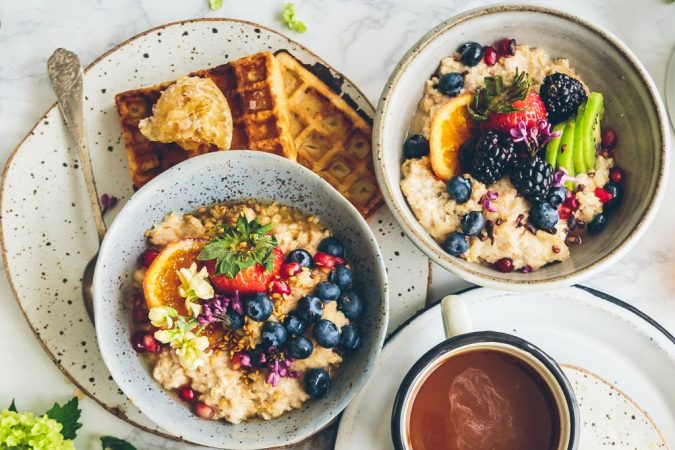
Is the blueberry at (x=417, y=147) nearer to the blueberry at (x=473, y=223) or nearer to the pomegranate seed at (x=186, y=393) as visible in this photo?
the blueberry at (x=473, y=223)

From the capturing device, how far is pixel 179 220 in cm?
224

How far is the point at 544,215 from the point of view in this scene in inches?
80.1

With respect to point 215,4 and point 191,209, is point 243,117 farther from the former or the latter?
point 215,4

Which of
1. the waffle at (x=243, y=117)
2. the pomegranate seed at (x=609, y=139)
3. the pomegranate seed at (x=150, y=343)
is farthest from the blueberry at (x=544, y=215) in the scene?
the pomegranate seed at (x=150, y=343)

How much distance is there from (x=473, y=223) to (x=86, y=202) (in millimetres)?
1305

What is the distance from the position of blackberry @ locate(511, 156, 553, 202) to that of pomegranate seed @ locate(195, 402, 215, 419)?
3.83 feet

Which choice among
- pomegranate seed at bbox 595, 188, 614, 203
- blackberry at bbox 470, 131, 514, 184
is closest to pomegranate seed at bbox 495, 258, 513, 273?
blackberry at bbox 470, 131, 514, 184

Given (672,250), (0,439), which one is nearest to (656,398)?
(672,250)

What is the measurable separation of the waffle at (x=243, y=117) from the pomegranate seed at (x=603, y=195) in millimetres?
980

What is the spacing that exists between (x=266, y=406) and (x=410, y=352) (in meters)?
0.52

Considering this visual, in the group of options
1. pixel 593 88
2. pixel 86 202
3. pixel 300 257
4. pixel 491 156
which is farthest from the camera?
pixel 86 202

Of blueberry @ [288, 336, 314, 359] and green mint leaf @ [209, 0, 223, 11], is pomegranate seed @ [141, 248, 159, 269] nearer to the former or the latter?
blueberry @ [288, 336, 314, 359]

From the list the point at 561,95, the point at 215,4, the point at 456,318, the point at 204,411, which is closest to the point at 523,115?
the point at 561,95

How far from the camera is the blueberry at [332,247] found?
218 cm
